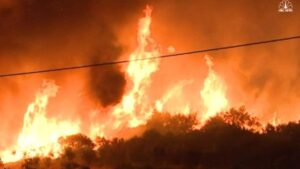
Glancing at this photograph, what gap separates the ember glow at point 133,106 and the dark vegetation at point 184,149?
775 millimetres

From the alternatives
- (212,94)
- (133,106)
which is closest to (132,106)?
(133,106)

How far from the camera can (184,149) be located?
3003 centimetres

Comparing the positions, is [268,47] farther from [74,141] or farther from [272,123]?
Answer: [74,141]

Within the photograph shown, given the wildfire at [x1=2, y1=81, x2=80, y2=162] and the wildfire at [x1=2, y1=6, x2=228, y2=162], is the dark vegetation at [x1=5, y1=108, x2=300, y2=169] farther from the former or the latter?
the wildfire at [x1=2, y1=6, x2=228, y2=162]

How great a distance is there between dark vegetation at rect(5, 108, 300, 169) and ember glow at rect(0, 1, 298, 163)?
2.54ft

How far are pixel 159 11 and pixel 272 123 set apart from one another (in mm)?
8550

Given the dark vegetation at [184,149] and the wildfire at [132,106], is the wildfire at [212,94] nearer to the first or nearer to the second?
the wildfire at [132,106]

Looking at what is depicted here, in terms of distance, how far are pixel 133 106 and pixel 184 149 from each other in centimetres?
383

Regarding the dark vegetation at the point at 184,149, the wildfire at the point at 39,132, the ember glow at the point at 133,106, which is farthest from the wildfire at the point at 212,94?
the wildfire at the point at 39,132

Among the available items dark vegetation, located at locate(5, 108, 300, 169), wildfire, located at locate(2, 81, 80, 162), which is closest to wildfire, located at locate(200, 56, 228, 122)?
dark vegetation, located at locate(5, 108, 300, 169)

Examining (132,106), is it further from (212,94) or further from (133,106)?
(212,94)

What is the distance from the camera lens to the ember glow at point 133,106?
3059 cm

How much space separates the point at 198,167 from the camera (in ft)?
97.7

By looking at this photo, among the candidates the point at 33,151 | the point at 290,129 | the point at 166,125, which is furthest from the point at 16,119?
the point at 290,129
